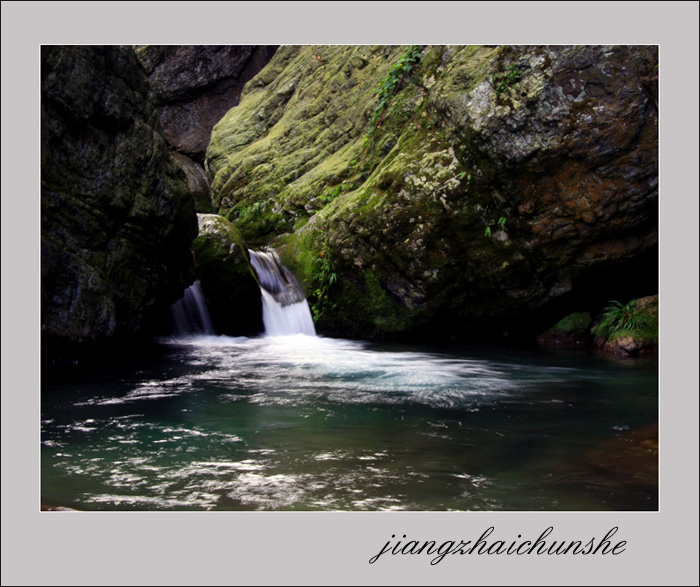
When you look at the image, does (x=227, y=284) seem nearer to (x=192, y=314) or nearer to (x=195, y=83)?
(x=192, y=314)

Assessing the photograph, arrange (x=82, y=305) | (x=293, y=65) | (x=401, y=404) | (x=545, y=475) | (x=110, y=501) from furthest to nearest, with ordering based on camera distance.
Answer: (x=293, y=65), (x=82, y=305), (x=401, y=404), (x=545, y=475), (x=110, y=501)

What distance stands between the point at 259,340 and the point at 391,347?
100 inches

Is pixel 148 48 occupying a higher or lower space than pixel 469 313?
higher

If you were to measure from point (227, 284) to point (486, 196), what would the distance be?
5144 millimetres

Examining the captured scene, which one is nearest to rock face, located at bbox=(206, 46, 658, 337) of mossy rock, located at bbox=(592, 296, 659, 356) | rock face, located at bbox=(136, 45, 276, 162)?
mossy rock, located at bbox=(592, 296, 659, 356)

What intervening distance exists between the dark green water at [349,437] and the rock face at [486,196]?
2373 millimetres

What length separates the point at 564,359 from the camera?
363 inches

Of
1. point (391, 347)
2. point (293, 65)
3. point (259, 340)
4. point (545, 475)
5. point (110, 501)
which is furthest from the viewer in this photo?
point (293, 65)

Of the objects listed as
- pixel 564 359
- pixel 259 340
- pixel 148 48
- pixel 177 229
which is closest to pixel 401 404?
pixel 564 359

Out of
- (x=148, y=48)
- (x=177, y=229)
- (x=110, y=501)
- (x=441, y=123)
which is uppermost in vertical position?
(x=148, y=48)

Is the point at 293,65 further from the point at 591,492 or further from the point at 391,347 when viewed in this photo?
the point at 591,492

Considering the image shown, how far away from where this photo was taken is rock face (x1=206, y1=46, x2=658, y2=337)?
348 inches

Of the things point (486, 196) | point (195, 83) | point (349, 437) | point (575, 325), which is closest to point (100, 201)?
point (349, 437)

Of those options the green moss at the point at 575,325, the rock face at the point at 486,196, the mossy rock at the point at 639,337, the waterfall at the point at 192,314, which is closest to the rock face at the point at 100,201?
the waterfall at the point at 192,314
